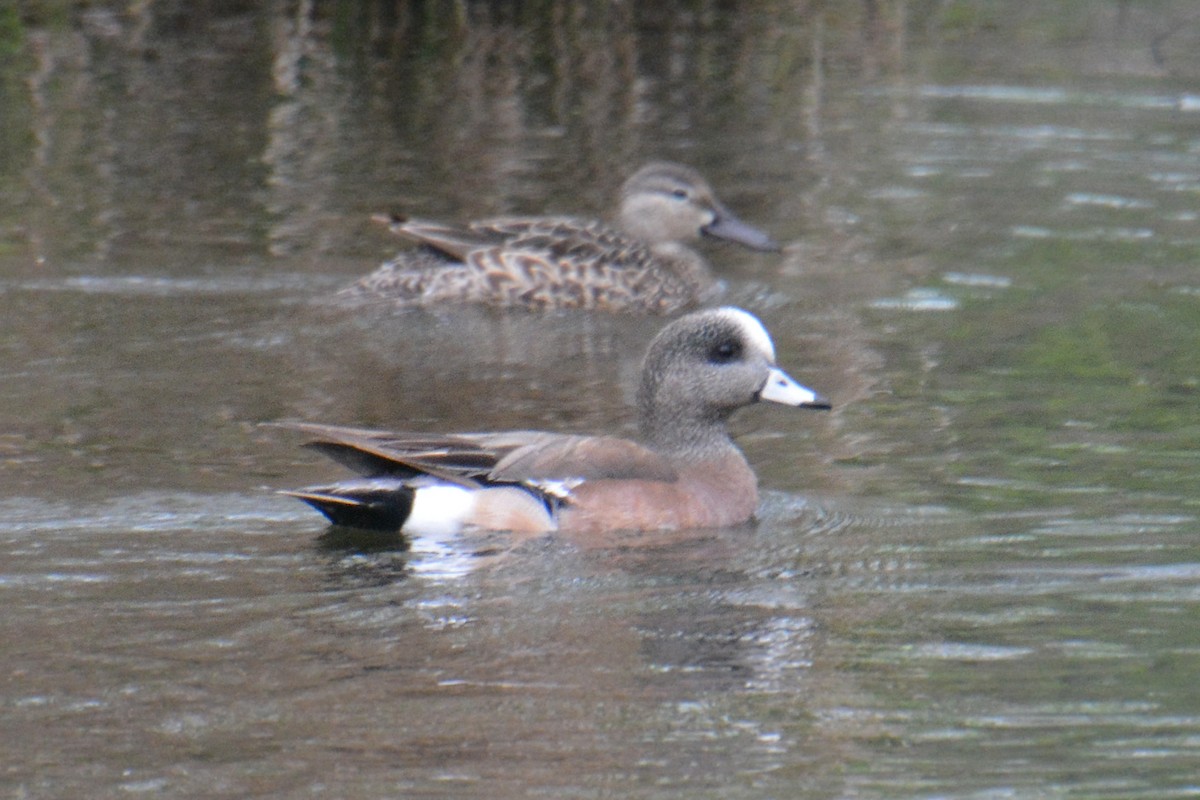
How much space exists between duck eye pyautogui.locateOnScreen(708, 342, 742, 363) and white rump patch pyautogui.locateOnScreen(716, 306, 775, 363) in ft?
0.20

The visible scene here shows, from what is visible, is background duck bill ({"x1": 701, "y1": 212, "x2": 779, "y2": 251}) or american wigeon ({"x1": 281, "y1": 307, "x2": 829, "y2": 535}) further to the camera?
background duck bill ({"x1": 701, "y1": 212, "x2": 779, "y2": 251})

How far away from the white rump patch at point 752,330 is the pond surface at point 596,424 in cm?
53

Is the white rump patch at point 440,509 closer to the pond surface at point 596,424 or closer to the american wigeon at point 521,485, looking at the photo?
the american wigeon at point 521,485

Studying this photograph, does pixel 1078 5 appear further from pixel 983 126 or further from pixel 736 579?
pixel 736 579

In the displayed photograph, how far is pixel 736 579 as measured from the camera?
6.84 metres

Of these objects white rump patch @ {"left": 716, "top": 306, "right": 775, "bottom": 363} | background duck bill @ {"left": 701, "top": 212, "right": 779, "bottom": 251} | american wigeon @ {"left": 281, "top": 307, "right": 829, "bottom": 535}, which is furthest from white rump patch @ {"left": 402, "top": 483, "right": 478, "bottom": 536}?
background duck bill @ {"left": 701, "top": 212, "right": 779, "bottom": 251}

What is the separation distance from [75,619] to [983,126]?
1122 cm

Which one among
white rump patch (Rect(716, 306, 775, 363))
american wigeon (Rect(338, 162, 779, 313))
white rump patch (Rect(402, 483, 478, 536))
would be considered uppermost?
white rump patch (Rect(716, 306, 775, 363))

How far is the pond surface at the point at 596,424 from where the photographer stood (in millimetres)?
5242

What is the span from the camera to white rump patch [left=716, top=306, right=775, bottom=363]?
7910 mm

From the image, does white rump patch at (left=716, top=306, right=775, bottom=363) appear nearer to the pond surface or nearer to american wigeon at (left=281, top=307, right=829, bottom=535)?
american wigeon at (left=281, top=307, right=829, bottom=535)

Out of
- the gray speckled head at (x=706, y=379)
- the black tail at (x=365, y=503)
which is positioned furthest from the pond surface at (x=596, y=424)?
the gray speckled head at (x=706, y=379)

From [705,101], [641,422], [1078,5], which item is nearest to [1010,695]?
[641,422]

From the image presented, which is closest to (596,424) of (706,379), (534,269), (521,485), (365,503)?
(706,379)
